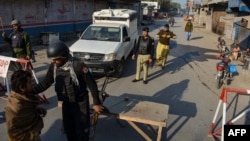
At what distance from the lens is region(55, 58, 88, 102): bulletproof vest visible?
143 inches

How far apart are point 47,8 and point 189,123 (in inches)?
574

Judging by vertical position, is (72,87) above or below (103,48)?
above

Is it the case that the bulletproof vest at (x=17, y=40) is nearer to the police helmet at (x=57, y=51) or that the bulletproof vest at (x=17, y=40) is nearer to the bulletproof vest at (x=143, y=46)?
the bulletproof vest at (x=143, y=46)

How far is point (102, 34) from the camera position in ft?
33.5

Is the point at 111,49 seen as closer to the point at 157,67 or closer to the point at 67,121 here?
the point at 157,67

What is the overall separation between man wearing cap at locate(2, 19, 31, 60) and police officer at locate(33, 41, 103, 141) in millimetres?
3927

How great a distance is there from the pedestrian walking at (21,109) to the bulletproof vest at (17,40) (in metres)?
4.45

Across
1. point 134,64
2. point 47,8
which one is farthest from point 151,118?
point 47,8

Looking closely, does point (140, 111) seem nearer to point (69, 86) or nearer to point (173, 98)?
point (69, 86)

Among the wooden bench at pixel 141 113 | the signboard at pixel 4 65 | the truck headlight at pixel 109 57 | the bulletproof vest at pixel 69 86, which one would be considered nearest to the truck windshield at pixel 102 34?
the truck headlight at pixel 109 57

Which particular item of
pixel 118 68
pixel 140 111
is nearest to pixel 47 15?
pixel 118 68

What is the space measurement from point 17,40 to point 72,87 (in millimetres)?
4445

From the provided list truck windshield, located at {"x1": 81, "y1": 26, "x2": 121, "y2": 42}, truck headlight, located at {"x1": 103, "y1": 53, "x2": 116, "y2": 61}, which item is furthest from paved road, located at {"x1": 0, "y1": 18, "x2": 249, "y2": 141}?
truck windshield, located at {"x1": 81, "y1": 26, "x2": 121, "y2": 42}

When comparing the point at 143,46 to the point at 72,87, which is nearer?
the point at 72,87
